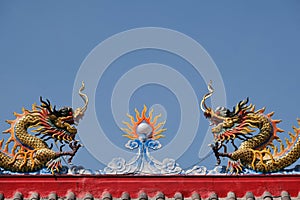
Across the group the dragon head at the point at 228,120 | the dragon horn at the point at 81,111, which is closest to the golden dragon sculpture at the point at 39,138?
the dragon horn at the point at 81,111

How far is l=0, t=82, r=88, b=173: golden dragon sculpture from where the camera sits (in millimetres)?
9664

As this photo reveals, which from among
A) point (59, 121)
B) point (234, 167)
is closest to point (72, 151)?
point (59, 121)

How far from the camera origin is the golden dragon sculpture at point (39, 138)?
9664 millimetres

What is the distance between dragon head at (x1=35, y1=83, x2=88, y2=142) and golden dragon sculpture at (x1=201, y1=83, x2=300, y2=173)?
6.45 ft

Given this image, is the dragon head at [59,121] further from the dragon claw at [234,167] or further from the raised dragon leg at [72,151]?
the dragon claw at [234,167]

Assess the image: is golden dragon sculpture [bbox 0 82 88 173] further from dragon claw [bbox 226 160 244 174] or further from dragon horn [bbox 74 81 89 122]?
dragon claw [bbox 226 160 244 174]

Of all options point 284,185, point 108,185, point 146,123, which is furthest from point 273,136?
point 108,185

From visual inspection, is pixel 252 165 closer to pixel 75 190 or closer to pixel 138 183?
pixel 138 183

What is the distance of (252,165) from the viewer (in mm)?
9742

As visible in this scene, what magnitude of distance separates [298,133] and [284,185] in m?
1.12

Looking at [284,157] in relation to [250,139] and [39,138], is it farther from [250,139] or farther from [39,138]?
[39,138]

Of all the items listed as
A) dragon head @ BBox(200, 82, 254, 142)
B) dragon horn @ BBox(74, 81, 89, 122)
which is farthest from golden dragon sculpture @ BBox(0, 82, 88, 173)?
dragon head @ BBox(200, 82, 254, 142)

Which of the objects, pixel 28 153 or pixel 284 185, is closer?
pixel 284 185

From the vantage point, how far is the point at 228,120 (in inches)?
405
